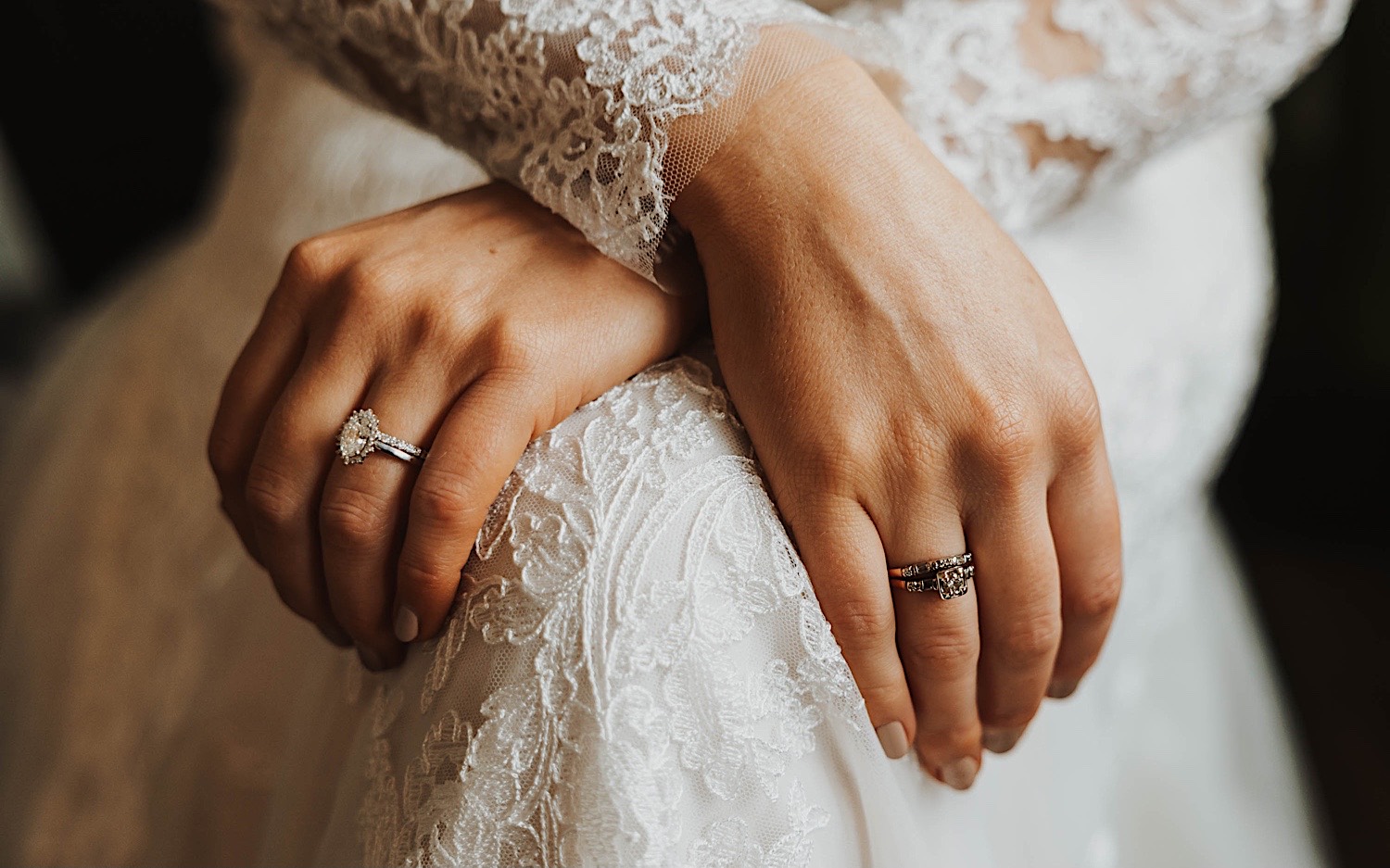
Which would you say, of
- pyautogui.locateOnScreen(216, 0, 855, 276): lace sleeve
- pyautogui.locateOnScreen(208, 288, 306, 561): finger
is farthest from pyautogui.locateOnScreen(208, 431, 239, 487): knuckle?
pyautogui.locateOnScreen(216, 0, 855, 276): lace sleeve

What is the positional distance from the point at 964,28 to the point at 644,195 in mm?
321

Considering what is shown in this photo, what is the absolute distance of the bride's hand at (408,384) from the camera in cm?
49

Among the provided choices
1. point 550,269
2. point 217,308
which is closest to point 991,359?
point 550,269

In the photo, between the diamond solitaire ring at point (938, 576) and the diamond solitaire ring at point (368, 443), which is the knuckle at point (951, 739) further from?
the diamond solitaire ring at point (368, 443)

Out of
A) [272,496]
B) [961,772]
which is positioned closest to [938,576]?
[961,772]

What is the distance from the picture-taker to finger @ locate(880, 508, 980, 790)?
495 millimetres

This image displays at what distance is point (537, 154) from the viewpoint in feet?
1.85

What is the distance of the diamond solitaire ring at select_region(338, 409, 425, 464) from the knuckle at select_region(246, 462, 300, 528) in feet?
0.15

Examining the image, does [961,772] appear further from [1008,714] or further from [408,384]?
[408,384]

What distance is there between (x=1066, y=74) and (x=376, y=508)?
56 cm

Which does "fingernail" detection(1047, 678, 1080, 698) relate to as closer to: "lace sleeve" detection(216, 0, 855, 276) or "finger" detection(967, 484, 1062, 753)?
"finger" detection(967, 484, 1062, 753)

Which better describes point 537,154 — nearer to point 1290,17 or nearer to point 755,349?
point 755,349

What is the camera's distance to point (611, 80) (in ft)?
1.73

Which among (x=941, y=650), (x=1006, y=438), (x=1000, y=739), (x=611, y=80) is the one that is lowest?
(x=1000, y=739)
